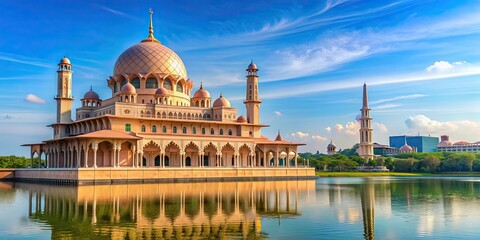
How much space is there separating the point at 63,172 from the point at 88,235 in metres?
27.5

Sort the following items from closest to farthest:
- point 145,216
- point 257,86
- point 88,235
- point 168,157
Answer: point 88,235, point 145,216, point 168,157, point 257,86

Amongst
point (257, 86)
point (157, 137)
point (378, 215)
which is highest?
point (257, 86)

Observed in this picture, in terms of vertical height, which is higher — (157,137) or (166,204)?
(157,137)

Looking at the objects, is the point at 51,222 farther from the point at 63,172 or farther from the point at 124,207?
the point at 63,172

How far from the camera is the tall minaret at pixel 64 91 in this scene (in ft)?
162

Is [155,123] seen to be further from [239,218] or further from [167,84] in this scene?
[239,218]

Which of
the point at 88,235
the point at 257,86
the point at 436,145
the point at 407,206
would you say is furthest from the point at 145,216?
the point at 436,145

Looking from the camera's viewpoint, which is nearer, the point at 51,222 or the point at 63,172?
the point at 51,222

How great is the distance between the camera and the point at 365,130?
304ft

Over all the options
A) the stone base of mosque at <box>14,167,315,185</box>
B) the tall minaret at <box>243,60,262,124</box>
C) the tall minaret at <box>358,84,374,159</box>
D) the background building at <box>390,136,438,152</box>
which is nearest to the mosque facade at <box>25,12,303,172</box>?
the tall minaret at <box>243,60,262,124</box>

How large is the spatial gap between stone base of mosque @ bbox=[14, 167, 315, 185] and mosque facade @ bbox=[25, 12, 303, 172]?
259 centimetres

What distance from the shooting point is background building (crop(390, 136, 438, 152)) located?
15350 cm

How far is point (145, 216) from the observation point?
17.0 meters

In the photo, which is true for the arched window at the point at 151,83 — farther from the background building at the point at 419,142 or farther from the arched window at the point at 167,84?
the background building at the point at 419,142
